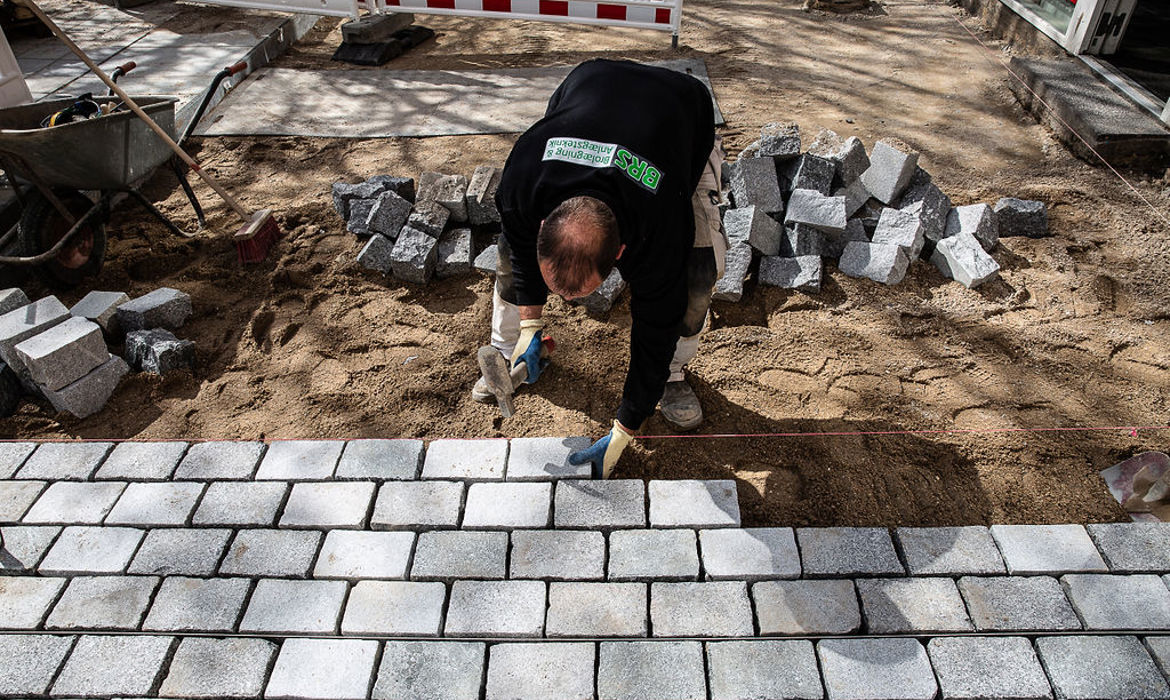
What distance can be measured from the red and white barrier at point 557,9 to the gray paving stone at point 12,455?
5.53m

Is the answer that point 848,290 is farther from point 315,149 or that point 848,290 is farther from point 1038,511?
point 315,149

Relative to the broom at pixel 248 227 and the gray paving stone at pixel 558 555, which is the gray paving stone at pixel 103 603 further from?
the broom at pixel 248 227

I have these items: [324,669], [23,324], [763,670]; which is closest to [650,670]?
[763,670]

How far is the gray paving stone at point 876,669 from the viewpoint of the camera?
245cm

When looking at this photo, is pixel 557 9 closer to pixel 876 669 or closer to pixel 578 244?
pixel 578 244

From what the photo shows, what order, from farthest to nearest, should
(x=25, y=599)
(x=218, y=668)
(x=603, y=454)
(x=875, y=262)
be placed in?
(x=875, y=262) < (x=603, y=454) < (x=25, y=599) < (x=218, y=668)

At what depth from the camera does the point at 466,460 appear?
3242 millimetres

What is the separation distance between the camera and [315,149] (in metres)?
5.90

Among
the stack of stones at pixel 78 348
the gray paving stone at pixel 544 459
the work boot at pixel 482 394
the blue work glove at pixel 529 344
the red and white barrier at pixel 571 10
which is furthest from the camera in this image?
the red and white barrier at pixel 571 10

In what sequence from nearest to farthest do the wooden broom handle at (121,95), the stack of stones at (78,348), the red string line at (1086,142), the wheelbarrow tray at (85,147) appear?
1. the stack of stones at (78,348)
2. the wheelbarrow tray at (85,147)
3. the wooden broom handle at (121,95)
4. the red string line at (1086,142)

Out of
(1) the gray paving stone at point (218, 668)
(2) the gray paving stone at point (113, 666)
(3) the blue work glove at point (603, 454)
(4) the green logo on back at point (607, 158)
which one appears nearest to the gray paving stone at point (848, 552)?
(3) the blue work glove at point (603, 454)

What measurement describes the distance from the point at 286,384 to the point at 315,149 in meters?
2.84

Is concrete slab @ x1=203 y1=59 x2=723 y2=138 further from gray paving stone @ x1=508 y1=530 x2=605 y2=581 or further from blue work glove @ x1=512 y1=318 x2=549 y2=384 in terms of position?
gray paving stone @ x1=508 y1=530 x2=605 y2=581

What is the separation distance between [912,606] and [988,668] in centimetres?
30
